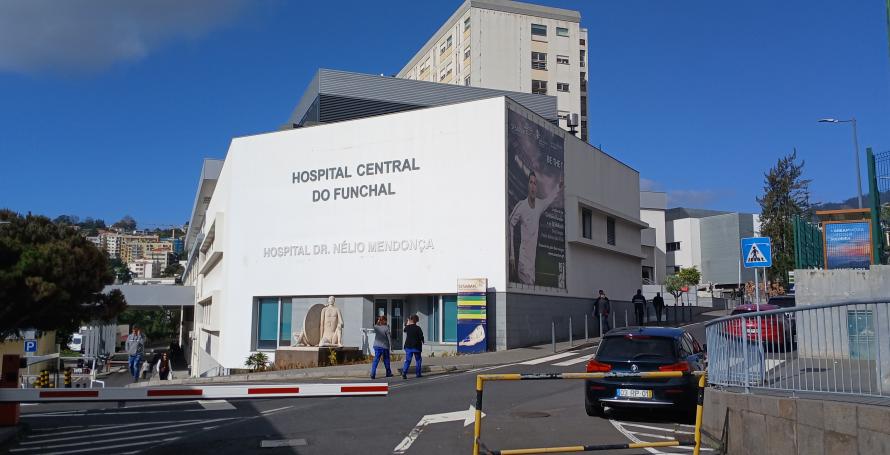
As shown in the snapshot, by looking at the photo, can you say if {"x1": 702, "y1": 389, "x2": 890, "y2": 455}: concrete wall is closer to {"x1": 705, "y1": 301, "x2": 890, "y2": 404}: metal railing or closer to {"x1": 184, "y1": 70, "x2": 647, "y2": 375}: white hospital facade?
{"x1": 705, "y1": 301, "x2": 890, "y2": 404}: metal railing

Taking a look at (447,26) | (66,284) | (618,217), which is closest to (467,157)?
(618,217)

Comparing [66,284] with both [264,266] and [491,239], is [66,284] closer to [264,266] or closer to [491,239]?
[491,239]

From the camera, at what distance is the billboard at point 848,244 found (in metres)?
19.0

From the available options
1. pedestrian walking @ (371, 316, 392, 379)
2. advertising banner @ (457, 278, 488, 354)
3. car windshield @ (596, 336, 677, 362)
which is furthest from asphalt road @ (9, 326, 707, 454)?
advertising banner @ (457, 278, 488, 354)

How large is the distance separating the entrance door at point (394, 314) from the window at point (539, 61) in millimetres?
39974

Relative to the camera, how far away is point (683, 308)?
43.0 meters

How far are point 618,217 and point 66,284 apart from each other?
30725 millimetres

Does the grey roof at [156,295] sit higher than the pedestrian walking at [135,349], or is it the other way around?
the grey roof at [156,295]

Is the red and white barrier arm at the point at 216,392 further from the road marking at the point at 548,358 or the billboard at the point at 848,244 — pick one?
the billboard at the point at 848,244

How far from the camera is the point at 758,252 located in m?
16.4

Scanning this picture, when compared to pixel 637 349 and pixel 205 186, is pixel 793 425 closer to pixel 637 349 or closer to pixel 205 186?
pixel 637 349

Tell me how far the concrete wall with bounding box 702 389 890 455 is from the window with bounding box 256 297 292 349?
23.9 meters

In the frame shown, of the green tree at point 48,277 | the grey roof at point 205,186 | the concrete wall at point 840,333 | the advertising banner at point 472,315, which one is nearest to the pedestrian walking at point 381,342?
the advertising banner at point 472,315

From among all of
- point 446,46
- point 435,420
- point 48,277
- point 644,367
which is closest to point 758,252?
point 644,367
